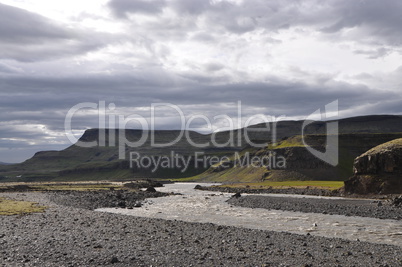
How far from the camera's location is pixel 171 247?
79.4 feet

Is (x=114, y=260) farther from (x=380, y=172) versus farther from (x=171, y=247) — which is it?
(x=380, y=172)

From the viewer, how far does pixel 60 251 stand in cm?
2214

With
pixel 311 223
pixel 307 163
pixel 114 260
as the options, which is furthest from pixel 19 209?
pixel 307 163

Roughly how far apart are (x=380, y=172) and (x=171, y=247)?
6070 centimetres

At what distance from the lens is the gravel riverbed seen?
20.2 metres

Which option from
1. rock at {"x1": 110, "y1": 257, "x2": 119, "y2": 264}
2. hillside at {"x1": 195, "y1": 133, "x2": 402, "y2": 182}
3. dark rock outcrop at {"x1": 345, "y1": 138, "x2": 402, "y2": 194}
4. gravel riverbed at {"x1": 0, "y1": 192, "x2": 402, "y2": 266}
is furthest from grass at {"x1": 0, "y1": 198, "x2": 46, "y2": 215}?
hillside at {"x1": 195, "y1": 133, "x2": 402, "y2": 182}

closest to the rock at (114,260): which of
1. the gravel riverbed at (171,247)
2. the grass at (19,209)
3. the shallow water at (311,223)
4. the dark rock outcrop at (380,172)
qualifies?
the gravel riverbed at (171,247)

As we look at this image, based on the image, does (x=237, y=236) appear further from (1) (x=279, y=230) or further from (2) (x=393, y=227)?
(2) (x=393, y=227)

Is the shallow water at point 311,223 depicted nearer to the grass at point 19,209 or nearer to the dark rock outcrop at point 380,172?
the grass at point 19,209

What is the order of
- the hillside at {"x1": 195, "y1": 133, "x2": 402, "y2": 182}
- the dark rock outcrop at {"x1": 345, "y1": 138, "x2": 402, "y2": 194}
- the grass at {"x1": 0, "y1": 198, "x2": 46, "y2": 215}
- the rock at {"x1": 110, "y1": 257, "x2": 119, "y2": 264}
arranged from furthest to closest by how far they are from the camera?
the hillside at {"x1": 195, "y1": 133, "x2": 402, "y2": 182} → the dark rock outcrop at {"x1": 345, "y1": 138, "x2": 402, "y2": 194} → the grass at {"x1": 0, "y1": 198, "x2": 46, "y2": 215} → the rock at {"x1": 110, "y1": 257, "x2": 119, "y2": 264}

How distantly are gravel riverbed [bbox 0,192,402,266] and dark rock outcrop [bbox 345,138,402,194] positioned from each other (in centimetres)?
4890

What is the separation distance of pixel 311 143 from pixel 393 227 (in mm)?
137657

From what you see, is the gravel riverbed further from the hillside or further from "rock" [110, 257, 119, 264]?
the hillside

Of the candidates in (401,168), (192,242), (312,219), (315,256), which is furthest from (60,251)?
(401,168)
